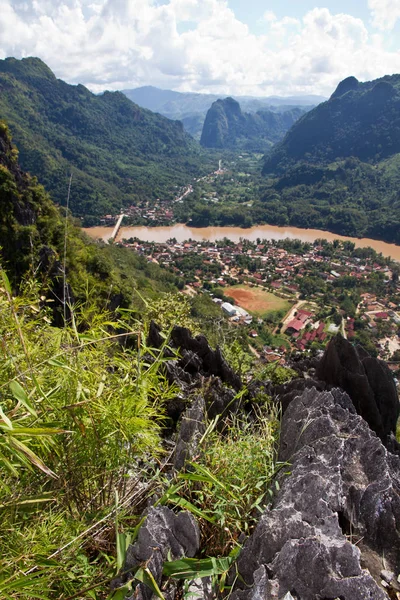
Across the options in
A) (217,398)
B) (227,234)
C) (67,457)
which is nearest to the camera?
(67,457)

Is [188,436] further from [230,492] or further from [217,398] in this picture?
[217,398]

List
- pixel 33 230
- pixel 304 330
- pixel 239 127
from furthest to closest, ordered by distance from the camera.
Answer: pixel 239 127 < pixel 304 330 < pixel 33 230

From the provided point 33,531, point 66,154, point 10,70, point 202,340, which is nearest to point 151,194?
point 66,154

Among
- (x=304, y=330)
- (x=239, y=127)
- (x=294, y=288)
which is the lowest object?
(x=304, y=330)

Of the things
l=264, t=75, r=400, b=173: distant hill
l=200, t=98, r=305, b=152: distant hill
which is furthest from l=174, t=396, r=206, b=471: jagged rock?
l=200, t=98, r=305, b=152: distant hill

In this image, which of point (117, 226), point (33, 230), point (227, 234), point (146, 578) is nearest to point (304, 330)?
point (33, 230)

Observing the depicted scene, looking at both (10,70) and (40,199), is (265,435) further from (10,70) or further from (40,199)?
(10,70)

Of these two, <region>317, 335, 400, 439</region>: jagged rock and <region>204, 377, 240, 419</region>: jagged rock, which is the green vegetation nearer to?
<region>204, 377, 240, 419</region>: jagged rock
